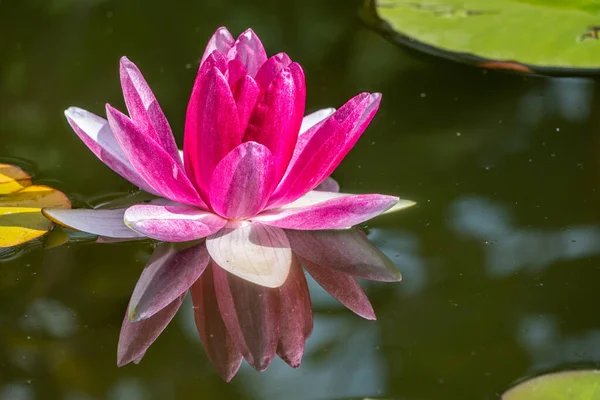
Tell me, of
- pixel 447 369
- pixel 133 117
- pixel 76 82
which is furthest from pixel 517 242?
pixel 76 82

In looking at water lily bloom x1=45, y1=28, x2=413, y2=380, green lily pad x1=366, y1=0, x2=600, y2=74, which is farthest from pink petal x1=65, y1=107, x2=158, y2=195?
green lily pad x1=366, y1=0, x2=600, y2=74

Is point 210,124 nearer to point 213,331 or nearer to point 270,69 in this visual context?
point 270,69

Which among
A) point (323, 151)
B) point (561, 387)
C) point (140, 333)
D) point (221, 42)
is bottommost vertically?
point (140, 333)

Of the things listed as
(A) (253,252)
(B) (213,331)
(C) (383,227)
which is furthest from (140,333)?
(C) (383,227)

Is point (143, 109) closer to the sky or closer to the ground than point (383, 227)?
closer to the sky

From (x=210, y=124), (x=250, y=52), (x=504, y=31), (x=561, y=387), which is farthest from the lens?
(x=504, y=31)

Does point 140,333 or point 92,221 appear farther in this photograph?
point 92,221

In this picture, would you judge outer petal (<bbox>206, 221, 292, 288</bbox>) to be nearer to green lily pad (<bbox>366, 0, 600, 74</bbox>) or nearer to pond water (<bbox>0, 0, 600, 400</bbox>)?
pond water (<bbox>0, 0, 600, 400</bbox>)

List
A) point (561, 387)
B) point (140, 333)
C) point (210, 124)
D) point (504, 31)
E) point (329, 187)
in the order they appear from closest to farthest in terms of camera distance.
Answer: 1. point (561, 387)
2. point (140, 333)
3. point (210, 124)
4. point (329, 187)
5. point (504, 31)
